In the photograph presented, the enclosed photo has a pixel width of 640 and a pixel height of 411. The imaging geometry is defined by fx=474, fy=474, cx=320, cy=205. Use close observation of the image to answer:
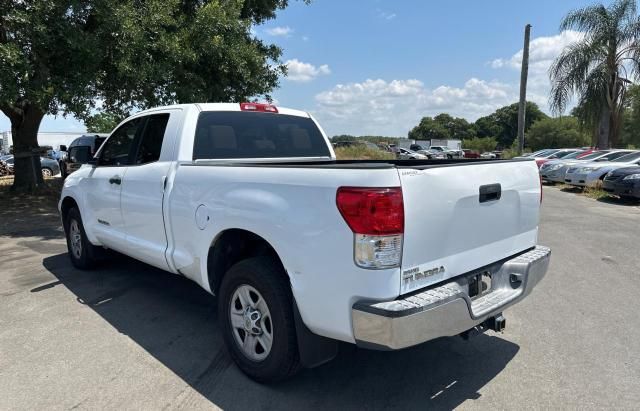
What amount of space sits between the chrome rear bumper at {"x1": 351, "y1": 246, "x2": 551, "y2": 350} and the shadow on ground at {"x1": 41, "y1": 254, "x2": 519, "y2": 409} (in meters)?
0.62

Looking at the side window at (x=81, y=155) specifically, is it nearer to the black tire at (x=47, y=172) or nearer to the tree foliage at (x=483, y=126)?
the black tire at (x=47, y=172)

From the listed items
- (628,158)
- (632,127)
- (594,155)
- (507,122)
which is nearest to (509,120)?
(507,122)

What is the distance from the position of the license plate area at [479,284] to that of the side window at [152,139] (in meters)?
2.88

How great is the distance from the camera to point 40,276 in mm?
5793

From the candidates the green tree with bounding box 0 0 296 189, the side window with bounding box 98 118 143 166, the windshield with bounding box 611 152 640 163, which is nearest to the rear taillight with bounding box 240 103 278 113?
the side window with bounding box 98 118 143 166

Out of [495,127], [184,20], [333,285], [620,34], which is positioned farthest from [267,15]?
[495,127]

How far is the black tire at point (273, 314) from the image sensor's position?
2.93 metres

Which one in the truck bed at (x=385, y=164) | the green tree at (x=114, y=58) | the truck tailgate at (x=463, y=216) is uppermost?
the green tree at (x=114, y=58)

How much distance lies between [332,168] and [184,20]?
948 cm

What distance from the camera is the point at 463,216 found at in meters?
2.90

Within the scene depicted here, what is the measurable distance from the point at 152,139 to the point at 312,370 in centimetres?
261

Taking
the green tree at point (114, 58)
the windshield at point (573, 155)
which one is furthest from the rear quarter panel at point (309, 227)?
the windshield at point (573, 155)

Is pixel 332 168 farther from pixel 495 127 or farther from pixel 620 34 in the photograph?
pixel 495 127

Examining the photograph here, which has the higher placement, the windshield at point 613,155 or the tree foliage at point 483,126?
the tree foliage at point 483,126
